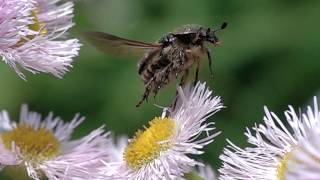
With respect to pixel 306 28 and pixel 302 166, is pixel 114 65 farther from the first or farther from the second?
pixel 302 166

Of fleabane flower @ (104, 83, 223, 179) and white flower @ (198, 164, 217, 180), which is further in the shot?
white flower @ (198, 164, 217, 180)

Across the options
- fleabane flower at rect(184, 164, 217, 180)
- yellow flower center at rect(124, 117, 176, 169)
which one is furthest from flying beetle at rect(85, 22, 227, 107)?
fleabane flower at rect(184, 164, 217, 180)

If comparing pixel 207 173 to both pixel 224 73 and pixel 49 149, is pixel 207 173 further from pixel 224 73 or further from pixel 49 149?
pixel 224 73

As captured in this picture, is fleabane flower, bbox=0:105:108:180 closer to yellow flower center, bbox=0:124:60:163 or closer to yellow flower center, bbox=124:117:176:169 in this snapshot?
yellow flower center, bbox=0:124:60:163

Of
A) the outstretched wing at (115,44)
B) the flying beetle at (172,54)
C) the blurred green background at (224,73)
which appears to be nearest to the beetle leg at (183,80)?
the flying beetle at (172,54)

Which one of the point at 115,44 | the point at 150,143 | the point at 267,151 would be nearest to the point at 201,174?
the point at 150,143

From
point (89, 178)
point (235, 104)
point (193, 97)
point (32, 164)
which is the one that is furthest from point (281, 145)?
point (235, 104)
